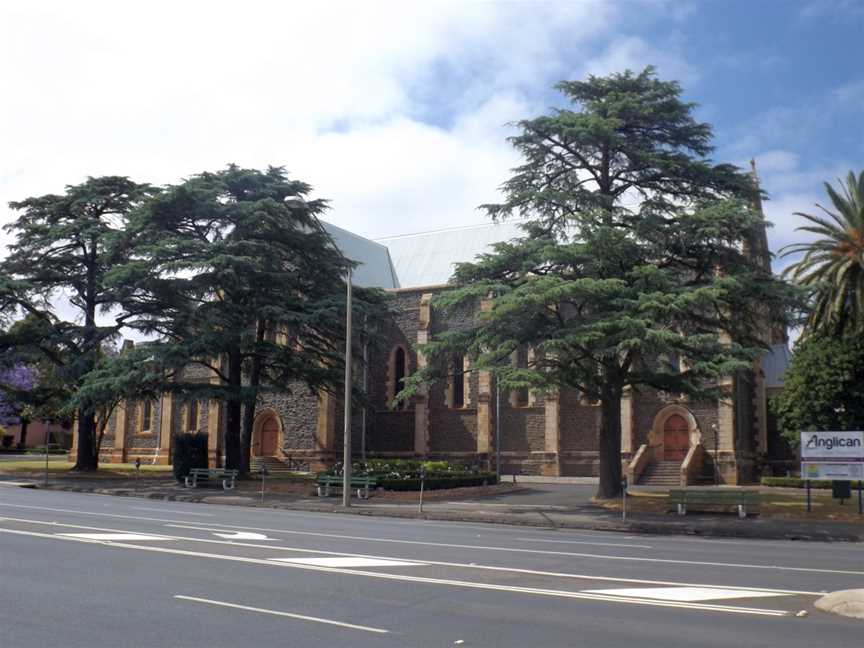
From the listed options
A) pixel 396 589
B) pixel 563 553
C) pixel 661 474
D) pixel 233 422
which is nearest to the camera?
pixel 396 589

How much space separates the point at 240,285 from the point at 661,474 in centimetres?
2054

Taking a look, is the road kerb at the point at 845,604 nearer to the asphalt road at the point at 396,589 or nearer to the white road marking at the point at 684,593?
the asphalt road at the point at 396,589

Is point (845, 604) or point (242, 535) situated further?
point (242, 535)

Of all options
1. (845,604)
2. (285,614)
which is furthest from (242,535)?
(845,604)

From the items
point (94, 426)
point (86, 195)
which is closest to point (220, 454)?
point (94, 426)

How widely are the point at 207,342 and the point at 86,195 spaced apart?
12.7 meters

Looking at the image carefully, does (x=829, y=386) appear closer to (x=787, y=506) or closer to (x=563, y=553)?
(x=787, y=506)

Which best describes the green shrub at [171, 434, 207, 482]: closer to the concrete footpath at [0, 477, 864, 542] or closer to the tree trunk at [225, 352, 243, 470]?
the concrete footpath at [0, 477, 864, 542]

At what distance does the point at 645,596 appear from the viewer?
394 inches

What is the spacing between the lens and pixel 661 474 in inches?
1508

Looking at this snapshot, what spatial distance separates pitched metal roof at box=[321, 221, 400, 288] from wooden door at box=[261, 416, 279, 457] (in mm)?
9667

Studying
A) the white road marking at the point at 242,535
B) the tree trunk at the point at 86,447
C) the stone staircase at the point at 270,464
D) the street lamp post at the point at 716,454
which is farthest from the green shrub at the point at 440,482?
the tree trunk at the point at 86,447

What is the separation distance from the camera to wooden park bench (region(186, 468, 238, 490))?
33.2 m

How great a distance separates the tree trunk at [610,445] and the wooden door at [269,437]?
25.5m
